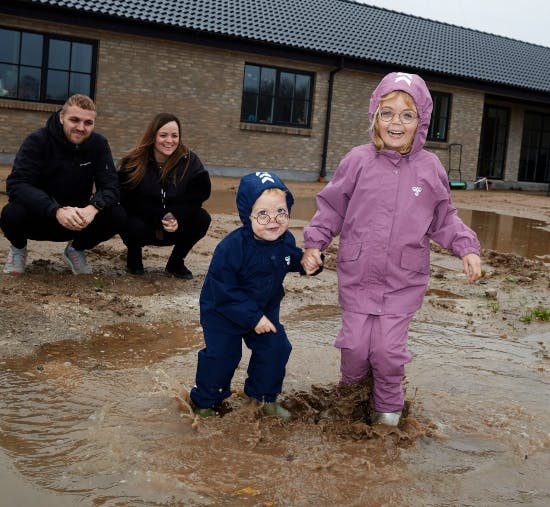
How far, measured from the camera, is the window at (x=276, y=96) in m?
18.3

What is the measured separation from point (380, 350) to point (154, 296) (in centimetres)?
265

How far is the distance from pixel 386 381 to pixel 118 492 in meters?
1.34

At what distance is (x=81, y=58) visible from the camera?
15961 millimetres

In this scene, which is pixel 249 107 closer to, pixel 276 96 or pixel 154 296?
pixel 276 96

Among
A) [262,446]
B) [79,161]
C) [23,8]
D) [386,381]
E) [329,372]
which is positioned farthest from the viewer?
[23,8]

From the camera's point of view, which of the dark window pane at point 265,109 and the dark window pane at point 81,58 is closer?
the dark window pane at point 81,58

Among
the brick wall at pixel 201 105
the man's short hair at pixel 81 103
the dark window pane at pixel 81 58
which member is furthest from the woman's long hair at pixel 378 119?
the dark window pane at pixel 81 58

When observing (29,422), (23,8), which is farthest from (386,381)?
(23,8)

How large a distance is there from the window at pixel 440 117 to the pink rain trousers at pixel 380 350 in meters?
18.9

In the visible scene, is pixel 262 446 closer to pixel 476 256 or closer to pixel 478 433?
pixel 478 433

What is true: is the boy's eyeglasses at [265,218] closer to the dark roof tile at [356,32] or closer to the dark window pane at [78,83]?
the dark roof tile at [356,32]

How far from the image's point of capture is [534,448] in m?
3.29

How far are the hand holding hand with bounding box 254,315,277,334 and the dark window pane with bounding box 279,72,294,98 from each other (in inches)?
630

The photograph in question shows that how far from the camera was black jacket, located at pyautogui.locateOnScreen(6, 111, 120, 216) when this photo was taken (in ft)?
18.1
